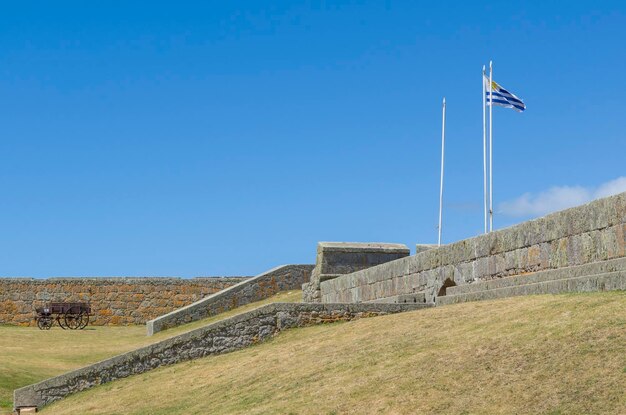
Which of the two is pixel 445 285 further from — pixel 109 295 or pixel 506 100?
pixel 109 295

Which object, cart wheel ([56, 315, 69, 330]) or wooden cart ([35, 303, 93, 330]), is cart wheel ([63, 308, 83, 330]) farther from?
cart wheel ([56, 315, 69, 330])

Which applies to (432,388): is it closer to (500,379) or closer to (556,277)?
(500,379)

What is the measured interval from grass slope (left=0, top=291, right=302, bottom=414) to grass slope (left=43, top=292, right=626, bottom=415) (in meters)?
3.84

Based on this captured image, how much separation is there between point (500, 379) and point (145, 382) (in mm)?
8406

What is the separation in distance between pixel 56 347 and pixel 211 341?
9248 mm

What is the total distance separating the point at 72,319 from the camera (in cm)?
3403

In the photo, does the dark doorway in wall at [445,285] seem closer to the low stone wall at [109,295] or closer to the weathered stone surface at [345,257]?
the weathered stone surface at [345,257]

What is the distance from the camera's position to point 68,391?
17.9 m

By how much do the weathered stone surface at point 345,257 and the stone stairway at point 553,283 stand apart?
9.87 meters

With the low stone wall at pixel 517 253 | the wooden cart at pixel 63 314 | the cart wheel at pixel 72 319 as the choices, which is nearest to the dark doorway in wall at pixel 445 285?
the low stone wall at pixel 517 253

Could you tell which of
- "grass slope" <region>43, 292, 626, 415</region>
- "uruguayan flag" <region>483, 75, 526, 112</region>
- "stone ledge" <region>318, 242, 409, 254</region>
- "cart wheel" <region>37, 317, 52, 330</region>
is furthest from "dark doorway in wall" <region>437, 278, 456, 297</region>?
"cart wheel" <region>37, 317, 52, 330</region>

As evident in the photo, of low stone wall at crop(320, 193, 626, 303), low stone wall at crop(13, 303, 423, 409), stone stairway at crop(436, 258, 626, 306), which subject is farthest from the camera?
low stone wall at crop(13, 303, 423, 409)

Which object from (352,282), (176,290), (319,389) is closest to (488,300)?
(319,389)

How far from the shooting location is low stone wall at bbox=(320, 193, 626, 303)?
13.5 meters
